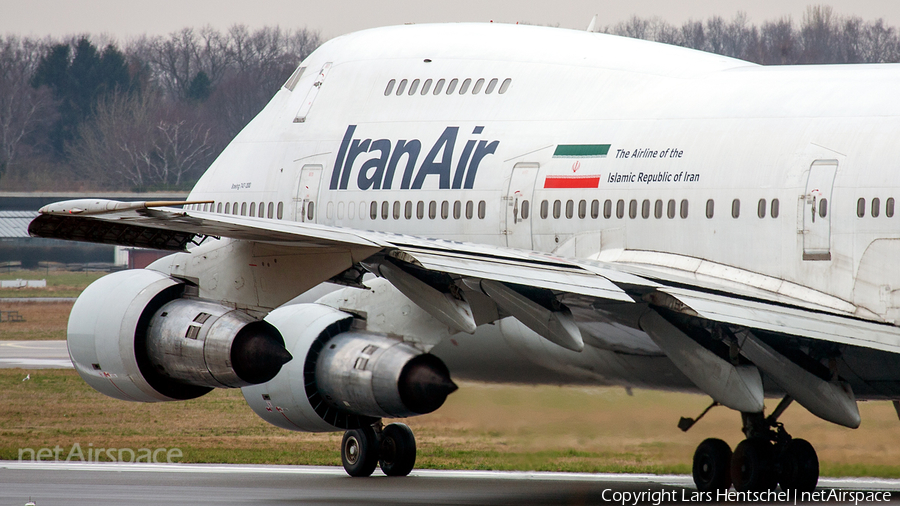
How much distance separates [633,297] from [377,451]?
7.53 m

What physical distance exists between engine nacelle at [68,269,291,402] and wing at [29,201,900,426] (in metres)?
0.94

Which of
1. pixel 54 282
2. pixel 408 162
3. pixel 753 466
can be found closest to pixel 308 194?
pixel 408 162

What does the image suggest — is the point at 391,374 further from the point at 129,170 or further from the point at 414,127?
the point at 129,170

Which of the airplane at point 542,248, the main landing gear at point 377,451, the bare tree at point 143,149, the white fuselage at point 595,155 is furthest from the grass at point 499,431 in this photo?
the bare tree at point 143,149

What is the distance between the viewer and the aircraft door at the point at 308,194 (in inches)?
814

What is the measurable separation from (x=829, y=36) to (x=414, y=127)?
69.8 m

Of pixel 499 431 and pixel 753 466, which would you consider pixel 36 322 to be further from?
pixel 753 466

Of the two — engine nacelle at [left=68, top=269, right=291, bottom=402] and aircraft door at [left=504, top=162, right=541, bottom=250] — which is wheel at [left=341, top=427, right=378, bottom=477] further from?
engine nacelle at [left=68, top=269, right=291, bottom=402]

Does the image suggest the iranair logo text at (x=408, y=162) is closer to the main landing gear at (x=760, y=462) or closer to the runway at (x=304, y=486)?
the runway at (x=304, y=486)

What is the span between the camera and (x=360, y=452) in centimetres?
2100

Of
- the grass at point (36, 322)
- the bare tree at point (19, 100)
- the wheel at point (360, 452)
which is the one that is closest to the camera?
the wheel at point (360, 452)

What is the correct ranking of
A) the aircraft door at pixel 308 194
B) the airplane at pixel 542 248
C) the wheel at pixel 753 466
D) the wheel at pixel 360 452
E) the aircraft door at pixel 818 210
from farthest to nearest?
1. the wheel at pixel 360 452
2. the aircraft door at pixel 308 194
3. the wheel at pixel 753 466
4. the aircraft door at pixel 818 210
5. the airplane at pixel 542 248

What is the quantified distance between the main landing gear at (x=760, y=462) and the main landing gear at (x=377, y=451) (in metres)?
5.10

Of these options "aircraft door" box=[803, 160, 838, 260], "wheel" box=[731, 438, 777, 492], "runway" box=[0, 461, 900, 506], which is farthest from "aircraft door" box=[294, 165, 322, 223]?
"aircraft door" box=[803, 160, 838, 260]
